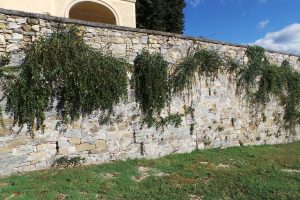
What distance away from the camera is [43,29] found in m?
6.38

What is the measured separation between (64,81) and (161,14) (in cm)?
955

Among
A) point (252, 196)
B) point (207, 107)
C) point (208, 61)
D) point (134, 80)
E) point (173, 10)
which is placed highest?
point (173, 10)

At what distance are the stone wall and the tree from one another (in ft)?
19.4

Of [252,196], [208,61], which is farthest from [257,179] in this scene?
[208,61]

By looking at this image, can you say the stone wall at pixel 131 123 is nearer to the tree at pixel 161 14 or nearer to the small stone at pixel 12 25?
the small stone at pixel 12 25

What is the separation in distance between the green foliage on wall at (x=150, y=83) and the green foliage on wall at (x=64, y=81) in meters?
0.51

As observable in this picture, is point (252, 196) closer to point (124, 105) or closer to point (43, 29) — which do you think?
point (124, 105)

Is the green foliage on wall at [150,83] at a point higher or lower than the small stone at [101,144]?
higher

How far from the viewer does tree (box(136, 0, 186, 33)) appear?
15070 mm

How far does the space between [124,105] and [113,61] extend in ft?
3.34

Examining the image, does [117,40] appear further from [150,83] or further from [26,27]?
[26,27]

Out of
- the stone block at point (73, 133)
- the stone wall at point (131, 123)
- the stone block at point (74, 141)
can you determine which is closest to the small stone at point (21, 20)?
the stone wall at point (131, 123)

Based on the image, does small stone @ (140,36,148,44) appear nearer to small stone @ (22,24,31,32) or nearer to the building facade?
small stone @ (22,24,31,32)

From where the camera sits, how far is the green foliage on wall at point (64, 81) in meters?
6.07
